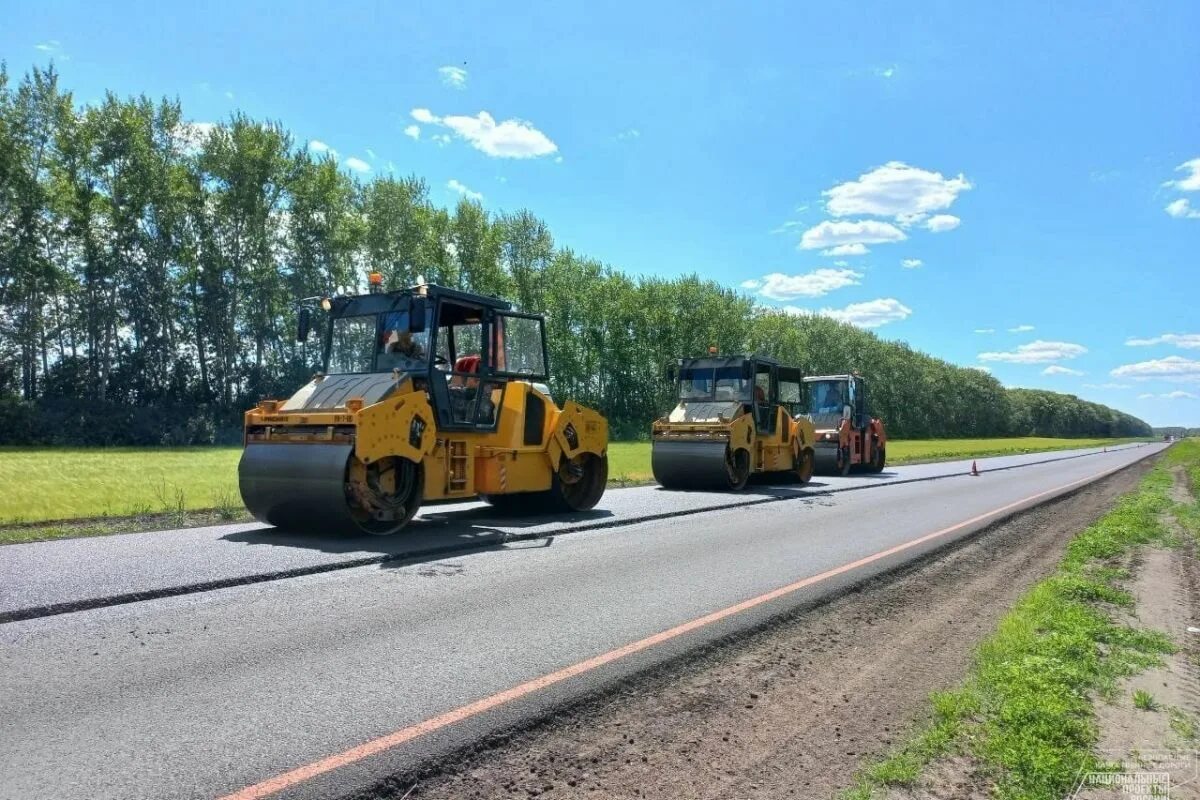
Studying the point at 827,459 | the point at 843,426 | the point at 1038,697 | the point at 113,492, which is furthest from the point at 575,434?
the point at 843,426

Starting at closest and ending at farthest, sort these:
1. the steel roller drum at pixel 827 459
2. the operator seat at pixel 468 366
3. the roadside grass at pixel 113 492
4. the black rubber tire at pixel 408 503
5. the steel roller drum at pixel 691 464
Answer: the black rubber tire at pixel 408 503, the roadside grass at pixel 113 492, the operator seat at pixel 468 366, the steel roller drum at pixel 691 464, the steel roller drum at pixel 827 459

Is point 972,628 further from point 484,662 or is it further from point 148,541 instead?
point 148,541

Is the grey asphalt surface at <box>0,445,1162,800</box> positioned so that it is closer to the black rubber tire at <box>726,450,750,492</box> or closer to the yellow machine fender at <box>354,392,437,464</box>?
the yellow machine fender at <box>354,392,437,464</box>

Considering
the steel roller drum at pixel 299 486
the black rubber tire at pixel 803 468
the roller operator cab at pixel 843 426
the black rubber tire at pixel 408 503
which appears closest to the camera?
the steel roller drum at pixel 299 486

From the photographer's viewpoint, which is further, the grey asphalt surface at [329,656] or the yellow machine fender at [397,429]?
the yellow machine fender at [397,429]

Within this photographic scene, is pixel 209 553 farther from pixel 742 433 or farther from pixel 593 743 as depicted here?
pixel 742 433

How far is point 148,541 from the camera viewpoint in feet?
28.1

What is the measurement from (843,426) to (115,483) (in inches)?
724

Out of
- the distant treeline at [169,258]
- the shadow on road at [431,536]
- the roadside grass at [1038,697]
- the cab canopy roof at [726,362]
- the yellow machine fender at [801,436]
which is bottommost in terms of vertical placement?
the roadside grass at [1038,697]

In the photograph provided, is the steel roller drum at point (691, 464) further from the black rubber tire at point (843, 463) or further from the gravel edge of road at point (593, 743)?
the gravel edge of road at point (593, 743)

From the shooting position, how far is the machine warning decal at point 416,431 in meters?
9.26

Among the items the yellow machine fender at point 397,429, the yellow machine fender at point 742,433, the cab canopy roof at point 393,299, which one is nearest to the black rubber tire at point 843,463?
the yellow machine fender at point 742,433

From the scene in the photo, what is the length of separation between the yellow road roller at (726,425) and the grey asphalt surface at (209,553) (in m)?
4.15

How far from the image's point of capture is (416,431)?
936 cm
